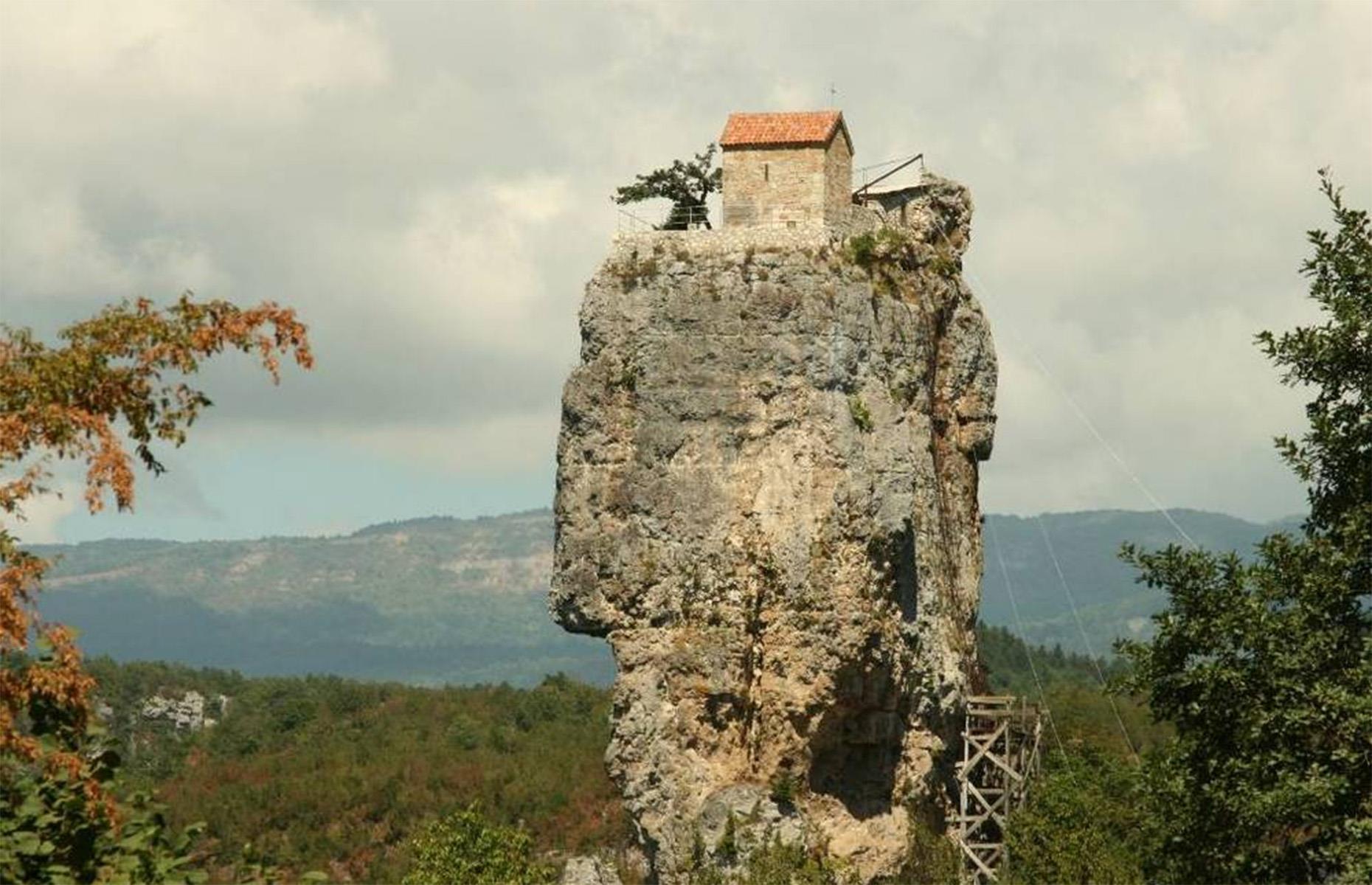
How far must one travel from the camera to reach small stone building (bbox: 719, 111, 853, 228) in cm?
4262

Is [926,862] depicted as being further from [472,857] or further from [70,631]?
[70,631]

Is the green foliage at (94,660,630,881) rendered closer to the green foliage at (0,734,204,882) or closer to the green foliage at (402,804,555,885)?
the green foliage at (402,804,555,885)

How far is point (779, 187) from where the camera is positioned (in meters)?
42.7

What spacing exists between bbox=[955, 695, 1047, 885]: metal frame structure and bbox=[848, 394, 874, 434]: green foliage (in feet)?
21.2

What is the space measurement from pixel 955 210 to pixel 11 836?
36.9m

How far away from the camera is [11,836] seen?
1331 cm

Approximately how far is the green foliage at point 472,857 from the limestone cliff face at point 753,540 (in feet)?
26.4

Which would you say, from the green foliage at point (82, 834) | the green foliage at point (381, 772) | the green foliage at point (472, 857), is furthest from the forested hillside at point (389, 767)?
the green foliage at point (82, 834)

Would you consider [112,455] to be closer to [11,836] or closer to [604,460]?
[11,836]

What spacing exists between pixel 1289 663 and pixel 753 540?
2143 cm

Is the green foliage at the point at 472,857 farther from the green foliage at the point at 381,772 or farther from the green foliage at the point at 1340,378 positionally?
the green foliage at the point at 1340,378

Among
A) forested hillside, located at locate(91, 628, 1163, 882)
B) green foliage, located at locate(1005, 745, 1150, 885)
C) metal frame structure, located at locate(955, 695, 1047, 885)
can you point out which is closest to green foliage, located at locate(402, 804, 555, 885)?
forested hillside, located at locate(91, 628, 1163, 882)

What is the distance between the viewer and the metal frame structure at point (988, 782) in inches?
1766

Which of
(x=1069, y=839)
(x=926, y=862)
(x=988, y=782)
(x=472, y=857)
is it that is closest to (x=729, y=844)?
(x=926, y=862)
